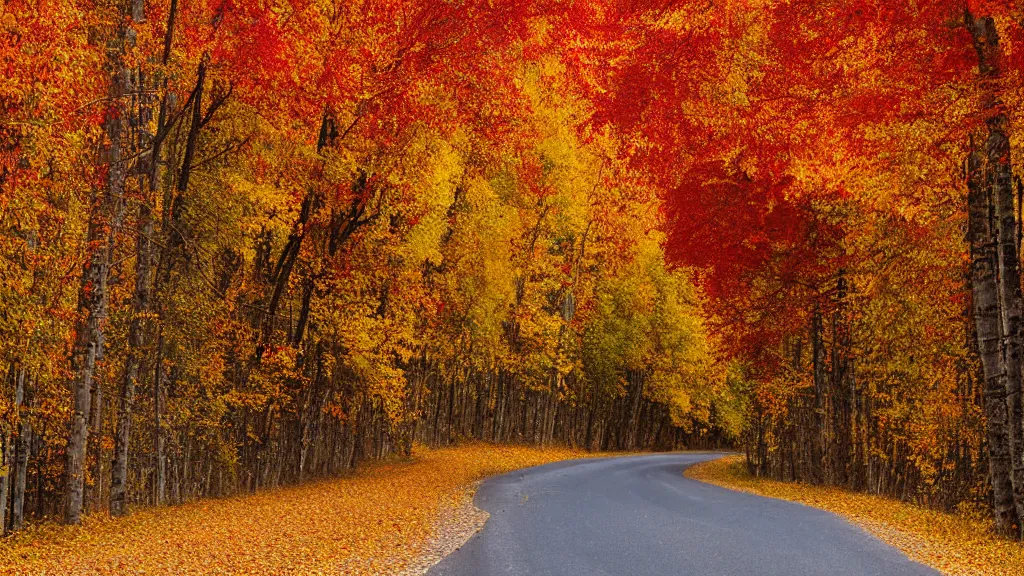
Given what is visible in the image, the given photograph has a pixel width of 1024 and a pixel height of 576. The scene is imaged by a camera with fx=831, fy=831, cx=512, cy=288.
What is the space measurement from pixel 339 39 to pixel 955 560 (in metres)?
15.2

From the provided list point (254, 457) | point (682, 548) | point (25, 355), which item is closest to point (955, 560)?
point (682, 548)

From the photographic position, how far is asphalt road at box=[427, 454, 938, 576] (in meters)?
9.88

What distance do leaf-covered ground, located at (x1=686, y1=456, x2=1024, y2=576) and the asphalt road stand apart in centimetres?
46

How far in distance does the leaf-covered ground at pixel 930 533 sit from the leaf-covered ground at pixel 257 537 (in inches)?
277

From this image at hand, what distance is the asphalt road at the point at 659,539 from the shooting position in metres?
9.88

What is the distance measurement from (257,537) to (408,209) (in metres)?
12.0

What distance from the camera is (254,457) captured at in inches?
837

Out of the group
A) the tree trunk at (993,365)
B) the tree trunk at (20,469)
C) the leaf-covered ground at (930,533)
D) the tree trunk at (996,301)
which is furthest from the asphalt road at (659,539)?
the tree trunk at (20,469)

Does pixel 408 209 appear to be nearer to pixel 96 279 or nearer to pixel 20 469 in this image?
pixel 96 279

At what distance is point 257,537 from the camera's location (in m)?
12.0

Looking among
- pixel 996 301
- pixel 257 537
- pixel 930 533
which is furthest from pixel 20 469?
pixel 996 301

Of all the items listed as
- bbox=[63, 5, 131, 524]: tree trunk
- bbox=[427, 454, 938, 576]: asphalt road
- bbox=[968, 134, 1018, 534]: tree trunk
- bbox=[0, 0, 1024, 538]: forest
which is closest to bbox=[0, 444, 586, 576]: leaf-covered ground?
bbox=[63, 5, 131, 524]: tree trunk

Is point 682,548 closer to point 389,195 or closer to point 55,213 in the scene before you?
point 55,213

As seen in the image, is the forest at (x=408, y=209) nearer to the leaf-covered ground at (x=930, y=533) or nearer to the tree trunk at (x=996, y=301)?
the tree trunk at (x=996, y=301)
